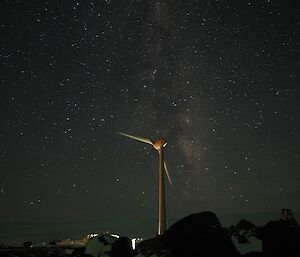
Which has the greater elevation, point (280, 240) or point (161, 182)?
point (161, 182)

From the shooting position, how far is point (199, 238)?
947cm

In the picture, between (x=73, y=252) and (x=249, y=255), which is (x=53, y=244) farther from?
(x=249, y=255)

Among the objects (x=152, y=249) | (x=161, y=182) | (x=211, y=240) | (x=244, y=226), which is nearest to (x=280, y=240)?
(x=244, y=226)

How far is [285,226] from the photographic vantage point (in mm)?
9805

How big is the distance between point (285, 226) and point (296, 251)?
631mm

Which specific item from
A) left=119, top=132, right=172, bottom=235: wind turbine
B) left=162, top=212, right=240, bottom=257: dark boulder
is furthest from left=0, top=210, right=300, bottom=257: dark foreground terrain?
left=119, top=132, right=172, bottom=235: wind turbine

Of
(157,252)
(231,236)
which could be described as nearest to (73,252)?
(157,252)

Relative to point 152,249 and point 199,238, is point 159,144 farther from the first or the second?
point 199,238

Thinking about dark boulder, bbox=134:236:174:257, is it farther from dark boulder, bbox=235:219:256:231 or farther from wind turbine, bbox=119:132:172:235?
wind turbine, bbox=119:132:172:235

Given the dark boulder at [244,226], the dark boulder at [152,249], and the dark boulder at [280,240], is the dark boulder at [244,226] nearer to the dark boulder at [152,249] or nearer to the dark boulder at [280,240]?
the dark boulder at [280,240]

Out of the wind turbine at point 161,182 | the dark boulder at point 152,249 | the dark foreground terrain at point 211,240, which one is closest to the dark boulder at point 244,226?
the dark foreground terrain at point 211,240

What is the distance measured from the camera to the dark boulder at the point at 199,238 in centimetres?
927

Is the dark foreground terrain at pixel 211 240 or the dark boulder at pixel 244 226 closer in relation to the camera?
the dark foreground terrain at pixel 211 240

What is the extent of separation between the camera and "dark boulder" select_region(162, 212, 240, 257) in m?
9.27
